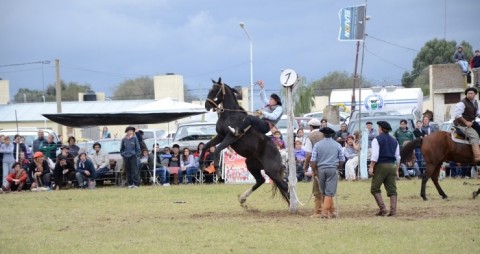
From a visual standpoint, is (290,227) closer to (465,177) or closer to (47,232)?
(47,232)

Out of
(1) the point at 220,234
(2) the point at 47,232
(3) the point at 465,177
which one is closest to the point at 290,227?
(1) the point at 220,234

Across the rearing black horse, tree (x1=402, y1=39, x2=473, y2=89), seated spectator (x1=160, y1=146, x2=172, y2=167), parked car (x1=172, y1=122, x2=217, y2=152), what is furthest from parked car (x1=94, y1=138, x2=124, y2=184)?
tree (x1=402, y1=39, x2=473, y2=89)

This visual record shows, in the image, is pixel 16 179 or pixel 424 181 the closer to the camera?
pixel 424 181

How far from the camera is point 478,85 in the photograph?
117ft

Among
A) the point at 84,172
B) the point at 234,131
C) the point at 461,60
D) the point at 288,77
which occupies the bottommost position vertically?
the point at 84,172

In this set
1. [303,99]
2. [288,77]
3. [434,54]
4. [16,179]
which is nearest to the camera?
[288,77]

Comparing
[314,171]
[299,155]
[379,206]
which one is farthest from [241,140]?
[299,155]

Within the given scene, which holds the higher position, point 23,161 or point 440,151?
point 440,151

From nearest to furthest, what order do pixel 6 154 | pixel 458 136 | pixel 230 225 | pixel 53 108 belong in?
Answer: pixel 230 225
pixel 458 136
pixel 6 154
pixel 53 108

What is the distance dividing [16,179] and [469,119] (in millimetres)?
14077

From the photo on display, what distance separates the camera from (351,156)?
25047 mm

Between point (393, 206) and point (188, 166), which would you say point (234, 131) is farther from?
point (188, 166)

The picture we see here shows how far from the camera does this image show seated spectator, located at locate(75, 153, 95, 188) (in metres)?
25.1

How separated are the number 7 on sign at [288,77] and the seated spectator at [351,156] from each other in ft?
32.3
